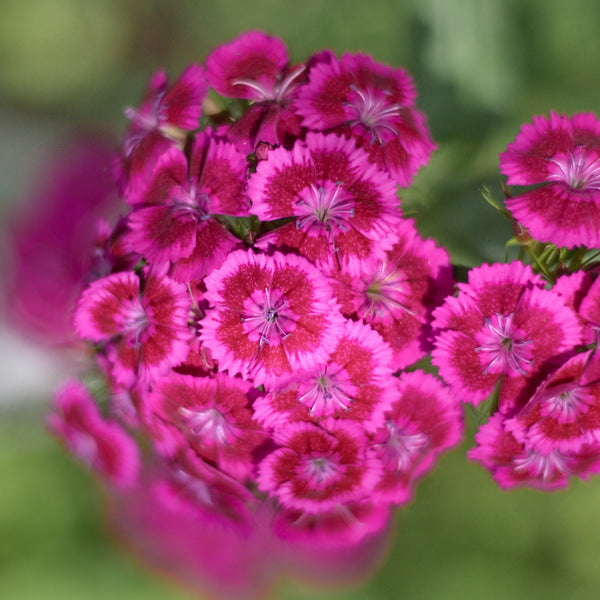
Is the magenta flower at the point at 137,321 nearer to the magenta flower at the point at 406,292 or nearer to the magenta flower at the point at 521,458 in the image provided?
the magenta flower at the point at 406,292

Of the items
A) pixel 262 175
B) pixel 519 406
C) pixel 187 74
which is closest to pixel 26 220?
pixel 187 74

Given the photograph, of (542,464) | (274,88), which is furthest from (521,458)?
(274,88)

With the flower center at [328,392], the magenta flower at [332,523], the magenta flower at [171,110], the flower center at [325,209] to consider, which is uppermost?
the magenta flower at [171,110]

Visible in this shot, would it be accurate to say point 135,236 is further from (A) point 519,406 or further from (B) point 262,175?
(A) point 519,406

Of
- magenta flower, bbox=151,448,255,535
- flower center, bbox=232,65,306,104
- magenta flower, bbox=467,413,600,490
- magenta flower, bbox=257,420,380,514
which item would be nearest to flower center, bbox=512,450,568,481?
magenta flower, bbox=467,413,600,490

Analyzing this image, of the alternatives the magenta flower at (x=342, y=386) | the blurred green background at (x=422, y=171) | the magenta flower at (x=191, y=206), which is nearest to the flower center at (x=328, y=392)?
the magenta flower at (x=342, y=386)

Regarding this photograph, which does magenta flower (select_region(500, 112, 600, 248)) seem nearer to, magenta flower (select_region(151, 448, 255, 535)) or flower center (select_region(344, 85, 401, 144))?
flower center (select_region(344, 85, 401, 144))
